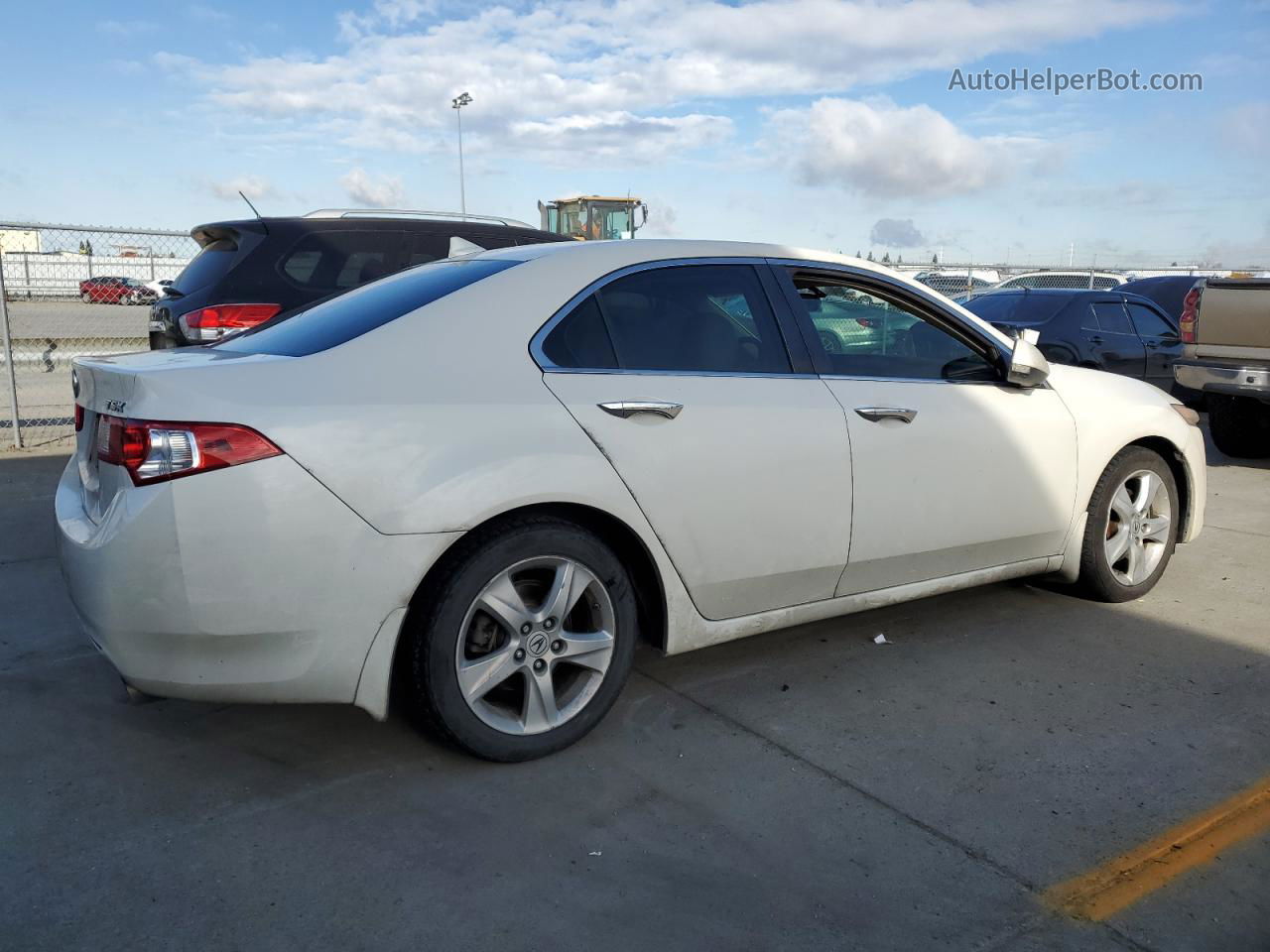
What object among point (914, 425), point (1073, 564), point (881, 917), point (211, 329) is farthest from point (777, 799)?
point (211, 329)

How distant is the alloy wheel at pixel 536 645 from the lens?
307cm

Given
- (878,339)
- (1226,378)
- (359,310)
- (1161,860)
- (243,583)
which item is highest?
(359,310)

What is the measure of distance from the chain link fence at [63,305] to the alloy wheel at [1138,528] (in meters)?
7.19

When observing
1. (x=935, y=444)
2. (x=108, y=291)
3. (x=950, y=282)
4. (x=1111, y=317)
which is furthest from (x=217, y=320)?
(x=950, y=282)

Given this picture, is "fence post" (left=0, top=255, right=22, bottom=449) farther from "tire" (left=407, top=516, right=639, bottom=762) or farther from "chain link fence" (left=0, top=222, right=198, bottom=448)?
"tire" (left=407, top=516, right=639, bottom=762)

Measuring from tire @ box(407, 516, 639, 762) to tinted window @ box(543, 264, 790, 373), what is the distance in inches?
22.5

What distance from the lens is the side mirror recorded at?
4.14m

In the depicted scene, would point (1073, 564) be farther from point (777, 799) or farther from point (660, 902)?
point (660, 902)

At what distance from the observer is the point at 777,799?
9.94 feet

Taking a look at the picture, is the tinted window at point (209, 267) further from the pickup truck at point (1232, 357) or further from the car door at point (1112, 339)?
the car door at point (1112, 339)

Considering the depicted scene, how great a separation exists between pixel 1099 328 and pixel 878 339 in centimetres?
756

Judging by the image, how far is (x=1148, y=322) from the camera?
10.9m

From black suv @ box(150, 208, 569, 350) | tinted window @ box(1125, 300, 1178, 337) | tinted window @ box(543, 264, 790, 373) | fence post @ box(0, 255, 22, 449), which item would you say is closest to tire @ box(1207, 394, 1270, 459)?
tinted window @ box(1125, 300, 1178, 337)

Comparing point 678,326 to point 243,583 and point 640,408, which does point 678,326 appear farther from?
point 243,583
